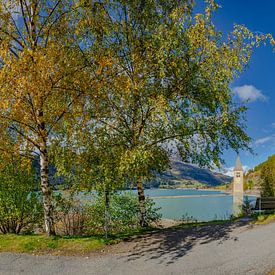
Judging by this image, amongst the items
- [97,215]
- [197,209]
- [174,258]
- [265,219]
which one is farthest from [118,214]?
[197,209]

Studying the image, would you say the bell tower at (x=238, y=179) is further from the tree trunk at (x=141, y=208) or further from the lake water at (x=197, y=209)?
the tree trunk at (x=141, y=208)

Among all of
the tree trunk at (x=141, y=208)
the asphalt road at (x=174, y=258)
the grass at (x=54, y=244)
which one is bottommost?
the asphalt road at (x=174, y=258)

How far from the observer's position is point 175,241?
15.8 m

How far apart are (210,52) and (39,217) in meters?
14.1

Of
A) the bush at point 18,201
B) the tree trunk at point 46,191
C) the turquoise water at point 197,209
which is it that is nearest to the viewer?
the tree trunk at point 46,191

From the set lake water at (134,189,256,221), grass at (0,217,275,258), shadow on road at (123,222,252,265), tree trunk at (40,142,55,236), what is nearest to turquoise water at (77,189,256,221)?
lake water at (134,189,256,221)

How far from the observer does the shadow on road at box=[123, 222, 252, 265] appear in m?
13.9

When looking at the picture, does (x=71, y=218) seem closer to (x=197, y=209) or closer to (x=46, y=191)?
(x=46, y=191)

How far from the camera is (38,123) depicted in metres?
16.4

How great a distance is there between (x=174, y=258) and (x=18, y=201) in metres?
10.9

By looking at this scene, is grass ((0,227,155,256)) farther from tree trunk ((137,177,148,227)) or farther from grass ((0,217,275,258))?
tree trunk ((137,177,148,227))

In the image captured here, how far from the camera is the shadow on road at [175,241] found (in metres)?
13.9

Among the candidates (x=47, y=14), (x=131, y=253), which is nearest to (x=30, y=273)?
(x=131, y=253)

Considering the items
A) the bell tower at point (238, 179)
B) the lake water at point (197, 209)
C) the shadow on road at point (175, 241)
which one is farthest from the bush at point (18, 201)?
the bell tower at point (238, 179)
